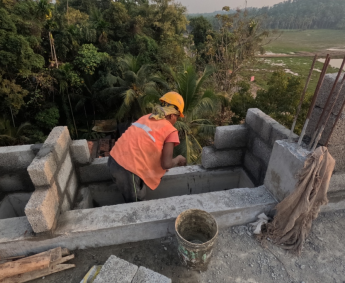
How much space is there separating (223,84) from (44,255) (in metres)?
15.0

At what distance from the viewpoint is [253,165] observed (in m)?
3.89

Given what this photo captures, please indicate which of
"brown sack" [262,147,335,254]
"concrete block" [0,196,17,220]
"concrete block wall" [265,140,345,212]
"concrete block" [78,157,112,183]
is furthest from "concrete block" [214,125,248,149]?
"concrete block" [0,196,17,220]

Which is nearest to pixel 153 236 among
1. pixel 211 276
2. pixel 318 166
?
pixel 211 276

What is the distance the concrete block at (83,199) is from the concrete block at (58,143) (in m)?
0.80

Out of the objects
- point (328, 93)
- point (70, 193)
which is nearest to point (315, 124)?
point (328, 93)

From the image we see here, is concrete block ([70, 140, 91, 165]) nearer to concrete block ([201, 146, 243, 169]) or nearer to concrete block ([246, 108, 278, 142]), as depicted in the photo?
concrete block ([201, 146, 243, 169])

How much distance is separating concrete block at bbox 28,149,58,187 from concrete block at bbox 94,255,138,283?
42.6 inches

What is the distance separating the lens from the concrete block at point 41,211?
2222mm

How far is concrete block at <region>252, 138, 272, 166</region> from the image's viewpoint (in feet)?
11.4

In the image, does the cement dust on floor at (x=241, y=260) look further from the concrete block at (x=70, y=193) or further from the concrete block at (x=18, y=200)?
the concrete block at (x=18, y=200)

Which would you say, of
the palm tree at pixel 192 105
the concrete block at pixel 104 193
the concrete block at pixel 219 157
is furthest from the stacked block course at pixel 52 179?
the palm tree at pixel 192 105

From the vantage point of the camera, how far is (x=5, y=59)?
10172 mm

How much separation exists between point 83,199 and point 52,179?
3.36ft

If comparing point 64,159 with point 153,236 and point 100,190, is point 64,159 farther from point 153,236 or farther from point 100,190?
point 153,236
